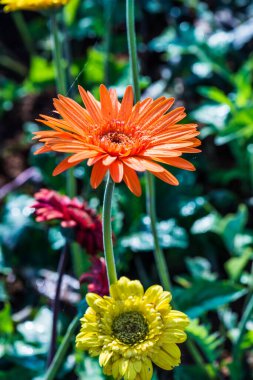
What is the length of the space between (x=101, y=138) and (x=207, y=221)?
86cm

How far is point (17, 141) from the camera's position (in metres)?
2.34

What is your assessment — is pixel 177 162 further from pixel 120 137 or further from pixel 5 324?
pixel 5 324

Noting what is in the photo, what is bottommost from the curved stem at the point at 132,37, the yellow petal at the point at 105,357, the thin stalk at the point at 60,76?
the yellow petal at the point at 105,357

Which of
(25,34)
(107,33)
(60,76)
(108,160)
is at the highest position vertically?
(25,34)

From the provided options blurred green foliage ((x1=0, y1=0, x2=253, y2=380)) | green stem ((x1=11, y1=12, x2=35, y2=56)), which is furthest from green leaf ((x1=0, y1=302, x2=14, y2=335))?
green stem ((x1=11, y1=12, x2=35, y2=56))

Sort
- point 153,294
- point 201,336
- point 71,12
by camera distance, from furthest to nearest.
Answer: point 71,12, point 201,336, point 153,294

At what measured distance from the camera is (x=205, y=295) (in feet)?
4.62

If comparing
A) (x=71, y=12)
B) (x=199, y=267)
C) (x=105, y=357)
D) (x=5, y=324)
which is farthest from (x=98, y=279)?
(x=71, y=12)

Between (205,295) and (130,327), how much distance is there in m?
0.60

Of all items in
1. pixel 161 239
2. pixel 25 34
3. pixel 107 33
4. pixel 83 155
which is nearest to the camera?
pixel 83 155

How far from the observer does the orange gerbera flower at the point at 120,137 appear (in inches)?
30.3

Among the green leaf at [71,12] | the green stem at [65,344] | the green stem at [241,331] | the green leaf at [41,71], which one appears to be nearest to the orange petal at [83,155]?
the green stem at [65,344]

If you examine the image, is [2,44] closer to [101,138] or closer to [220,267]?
[220,267]

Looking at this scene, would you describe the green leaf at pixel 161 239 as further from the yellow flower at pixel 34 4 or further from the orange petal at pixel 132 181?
the orange petal at pixel 132 181
